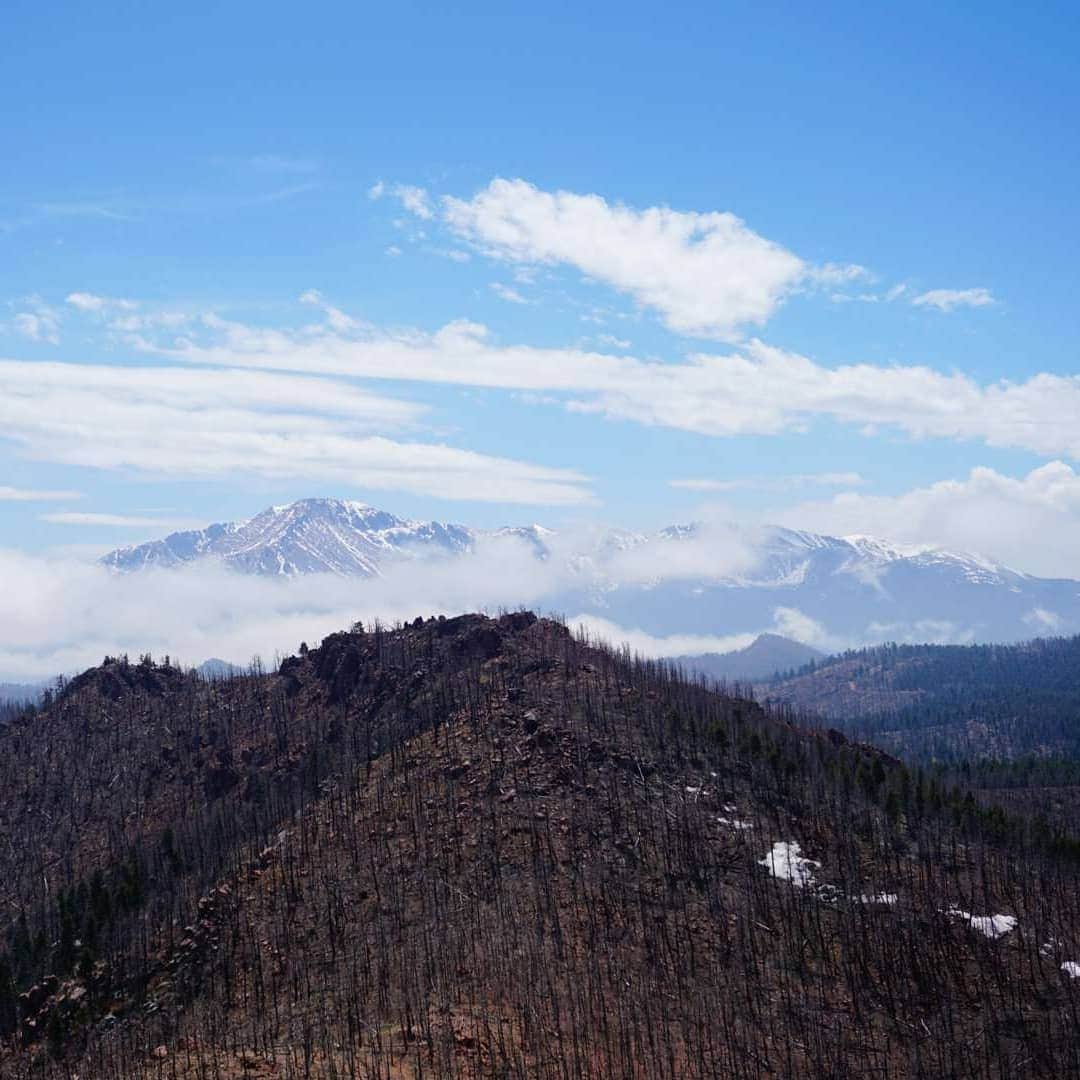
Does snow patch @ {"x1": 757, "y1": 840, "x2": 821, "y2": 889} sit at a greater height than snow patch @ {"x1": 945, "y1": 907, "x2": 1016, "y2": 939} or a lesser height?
greater

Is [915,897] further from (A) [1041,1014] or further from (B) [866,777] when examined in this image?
(B) [866,777]

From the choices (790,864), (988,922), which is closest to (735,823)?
(790,864)

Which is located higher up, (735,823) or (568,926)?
(735,823)

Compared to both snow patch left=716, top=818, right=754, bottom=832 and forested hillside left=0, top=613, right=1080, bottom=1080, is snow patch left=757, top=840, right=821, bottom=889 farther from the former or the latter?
snow patch left=716, top=818, right=754, bottom=832

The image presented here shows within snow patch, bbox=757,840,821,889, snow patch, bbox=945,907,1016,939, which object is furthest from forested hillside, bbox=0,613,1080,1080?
snow patch, bbox=945,907,1016,939

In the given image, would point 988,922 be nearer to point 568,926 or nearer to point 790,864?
point 790,864

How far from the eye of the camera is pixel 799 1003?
11875cm

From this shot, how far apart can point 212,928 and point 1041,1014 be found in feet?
295

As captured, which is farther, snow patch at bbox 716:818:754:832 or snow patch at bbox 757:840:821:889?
snow patch at bbox 716:818:754:832

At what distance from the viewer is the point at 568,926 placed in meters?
128

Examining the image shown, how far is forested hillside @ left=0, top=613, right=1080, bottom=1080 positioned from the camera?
111188mm

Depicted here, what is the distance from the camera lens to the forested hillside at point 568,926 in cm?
11119

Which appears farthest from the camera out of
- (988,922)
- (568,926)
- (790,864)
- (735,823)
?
(735,823)

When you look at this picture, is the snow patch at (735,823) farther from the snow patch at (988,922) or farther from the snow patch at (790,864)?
the snow patch at (988,922)
